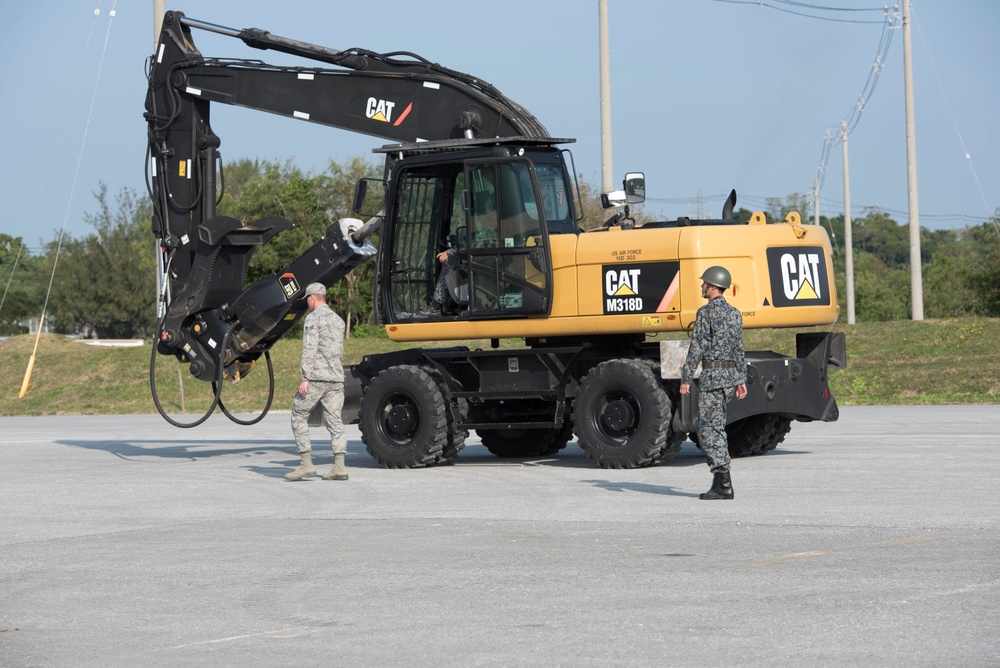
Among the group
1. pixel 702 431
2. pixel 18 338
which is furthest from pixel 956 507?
A: pixel 18 338

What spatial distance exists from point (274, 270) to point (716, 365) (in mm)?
38486

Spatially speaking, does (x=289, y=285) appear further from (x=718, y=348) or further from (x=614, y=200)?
(x=718, y=348)

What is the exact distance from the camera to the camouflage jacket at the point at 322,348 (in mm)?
15531

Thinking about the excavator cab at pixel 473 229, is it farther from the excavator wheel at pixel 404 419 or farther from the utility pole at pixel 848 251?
the utility pole at pixel 848 251

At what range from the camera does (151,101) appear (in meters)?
19.1

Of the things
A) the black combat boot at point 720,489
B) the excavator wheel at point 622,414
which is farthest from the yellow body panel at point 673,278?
the black combat boot at point 720,489

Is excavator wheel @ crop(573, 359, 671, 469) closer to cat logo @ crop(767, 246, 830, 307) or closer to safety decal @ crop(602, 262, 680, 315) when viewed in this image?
safety decal @ crop(602, 262, 680, 315)

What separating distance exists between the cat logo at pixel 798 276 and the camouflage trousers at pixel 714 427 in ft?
9.61

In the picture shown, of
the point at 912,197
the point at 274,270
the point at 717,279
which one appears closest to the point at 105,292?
the point at 274,270

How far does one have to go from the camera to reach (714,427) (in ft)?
42.3

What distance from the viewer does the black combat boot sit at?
12.8m

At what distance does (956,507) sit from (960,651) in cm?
542

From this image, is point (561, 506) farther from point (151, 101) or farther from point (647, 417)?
point (151, 101)

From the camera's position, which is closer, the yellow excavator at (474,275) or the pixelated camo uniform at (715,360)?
the pixelated camo uniform at (715,360)
